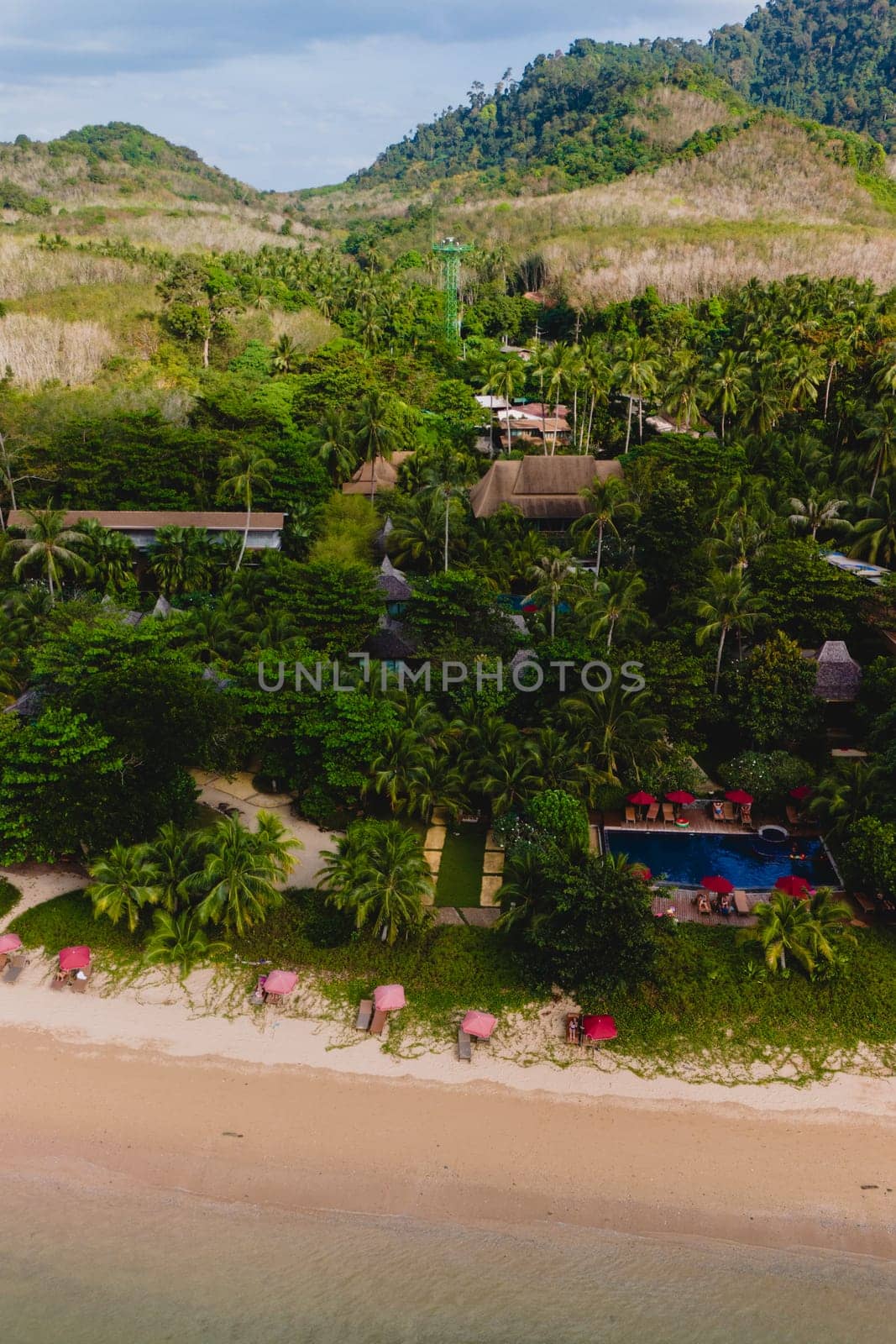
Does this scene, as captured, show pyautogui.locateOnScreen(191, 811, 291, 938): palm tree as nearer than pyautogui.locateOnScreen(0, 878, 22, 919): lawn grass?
Yes

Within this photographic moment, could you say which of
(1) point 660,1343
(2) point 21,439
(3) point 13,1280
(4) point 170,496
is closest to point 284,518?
(4) point 170,496

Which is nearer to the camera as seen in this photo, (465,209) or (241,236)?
(241,236)

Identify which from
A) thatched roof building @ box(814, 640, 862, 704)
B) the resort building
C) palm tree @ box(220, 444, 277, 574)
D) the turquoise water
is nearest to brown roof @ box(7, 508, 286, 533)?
the resort building

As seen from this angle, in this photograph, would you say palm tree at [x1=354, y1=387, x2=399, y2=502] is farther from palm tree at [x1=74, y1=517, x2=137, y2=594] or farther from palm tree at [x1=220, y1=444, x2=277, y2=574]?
palm tree at [x1=74, y1=517, x2=137, y2=594]

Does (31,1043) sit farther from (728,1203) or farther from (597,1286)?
(728,1203)

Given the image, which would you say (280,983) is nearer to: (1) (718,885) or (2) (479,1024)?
(2) (479,1024)

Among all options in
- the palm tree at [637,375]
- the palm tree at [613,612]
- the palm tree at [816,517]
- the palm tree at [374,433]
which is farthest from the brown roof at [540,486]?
the palm tree at [613,612]
